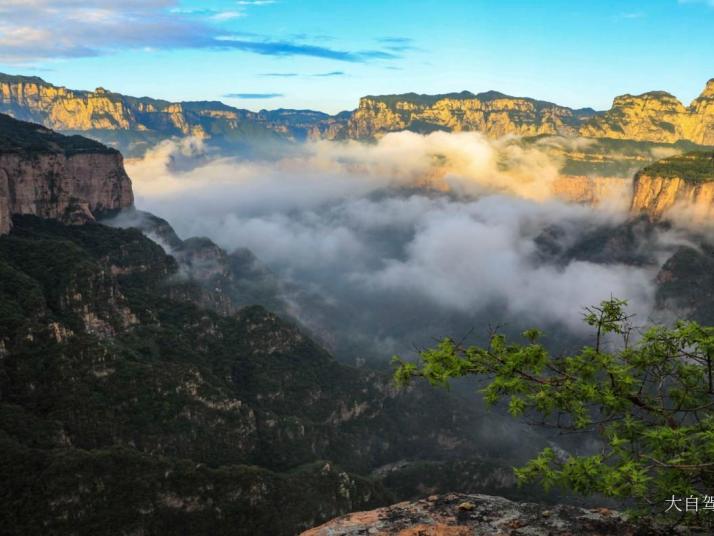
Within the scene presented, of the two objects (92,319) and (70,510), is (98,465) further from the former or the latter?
(92,319)

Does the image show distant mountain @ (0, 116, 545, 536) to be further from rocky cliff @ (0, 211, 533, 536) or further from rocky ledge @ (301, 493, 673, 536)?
rocky ledge @ (301, 493, 673, 536)

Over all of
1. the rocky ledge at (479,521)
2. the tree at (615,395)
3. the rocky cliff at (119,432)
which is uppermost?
the tree at (615,395)

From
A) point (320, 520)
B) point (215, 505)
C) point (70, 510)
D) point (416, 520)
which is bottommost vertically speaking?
point (320, 520)

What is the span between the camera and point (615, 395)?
1970 centimetres

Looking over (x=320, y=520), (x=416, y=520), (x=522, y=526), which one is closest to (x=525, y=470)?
(x=522, y=526)

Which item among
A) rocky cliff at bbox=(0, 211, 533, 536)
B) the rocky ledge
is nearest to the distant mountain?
rocky cliff at bbox=(0, 211, 533, 536)

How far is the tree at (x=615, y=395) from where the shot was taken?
17.8 meters

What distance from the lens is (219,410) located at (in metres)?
171

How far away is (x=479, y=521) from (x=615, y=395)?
34.5 feet

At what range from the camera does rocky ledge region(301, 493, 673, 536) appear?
24.5m

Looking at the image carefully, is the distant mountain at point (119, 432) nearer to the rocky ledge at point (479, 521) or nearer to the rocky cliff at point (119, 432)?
the rocky cliff at point (119, 432)

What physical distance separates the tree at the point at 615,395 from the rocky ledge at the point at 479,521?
5.45m

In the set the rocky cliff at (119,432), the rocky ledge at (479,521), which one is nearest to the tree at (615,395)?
the rocky ledge at (479,521)

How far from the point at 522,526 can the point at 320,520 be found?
422ft
